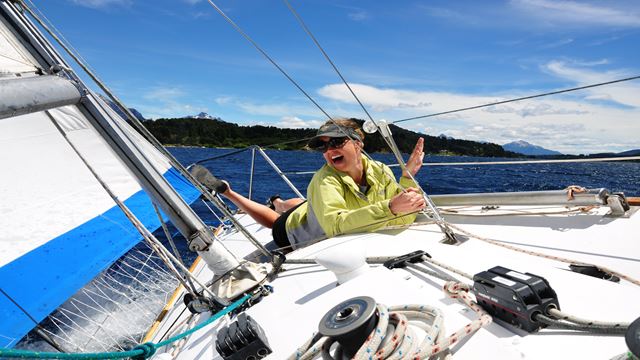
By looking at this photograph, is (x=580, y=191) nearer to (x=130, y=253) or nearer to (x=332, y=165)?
(x=332, y=165)

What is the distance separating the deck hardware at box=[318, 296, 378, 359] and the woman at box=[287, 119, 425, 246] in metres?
1.25

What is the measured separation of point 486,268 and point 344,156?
1296 millimetres

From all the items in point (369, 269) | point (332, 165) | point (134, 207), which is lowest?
point (369, 269)

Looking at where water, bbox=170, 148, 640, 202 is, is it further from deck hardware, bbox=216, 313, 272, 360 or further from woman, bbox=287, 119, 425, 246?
deck hardware, bbox=216, 313, 272, 360

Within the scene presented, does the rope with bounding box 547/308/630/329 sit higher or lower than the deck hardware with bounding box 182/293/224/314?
lower

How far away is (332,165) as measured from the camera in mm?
2686

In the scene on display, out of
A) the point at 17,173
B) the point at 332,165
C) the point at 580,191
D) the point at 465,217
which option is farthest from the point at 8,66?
the point at 580,191

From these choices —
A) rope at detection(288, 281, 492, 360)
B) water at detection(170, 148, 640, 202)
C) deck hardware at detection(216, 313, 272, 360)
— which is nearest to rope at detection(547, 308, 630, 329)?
rope at detection(288, 281, 492, 360)

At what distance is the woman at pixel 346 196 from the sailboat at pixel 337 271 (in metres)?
0.13

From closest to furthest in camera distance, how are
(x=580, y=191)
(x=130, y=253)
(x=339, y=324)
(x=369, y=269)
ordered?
1. (x=339, y=324)
2. (x=369, y=269)
3. (x=580, y=191)
4. (x=130, y=253)

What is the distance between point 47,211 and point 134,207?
172 centimetres

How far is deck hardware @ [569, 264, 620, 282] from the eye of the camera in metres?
1.41

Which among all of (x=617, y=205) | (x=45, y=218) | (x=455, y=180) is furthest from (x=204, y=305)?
(x=455, y=180)

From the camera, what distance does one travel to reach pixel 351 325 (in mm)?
951
